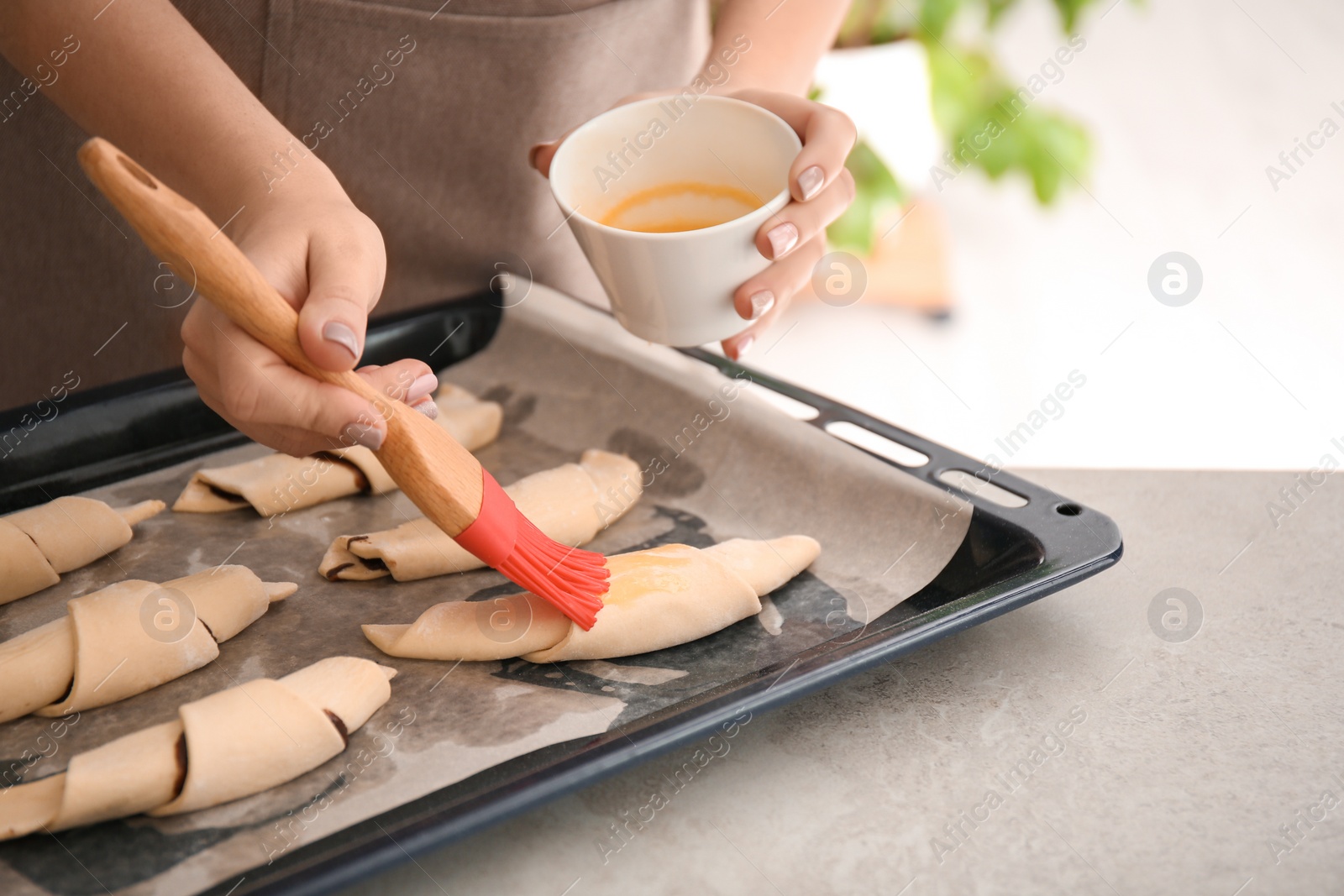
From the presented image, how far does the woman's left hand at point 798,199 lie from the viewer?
0.86m

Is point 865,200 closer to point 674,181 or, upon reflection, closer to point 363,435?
point 674,181

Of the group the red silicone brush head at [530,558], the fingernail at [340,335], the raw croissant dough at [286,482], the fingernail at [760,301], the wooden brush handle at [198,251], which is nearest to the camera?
the wooden brush handle at [198,251]

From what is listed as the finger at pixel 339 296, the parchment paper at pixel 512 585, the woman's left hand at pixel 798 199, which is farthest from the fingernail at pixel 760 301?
the finger at pixel 339 296

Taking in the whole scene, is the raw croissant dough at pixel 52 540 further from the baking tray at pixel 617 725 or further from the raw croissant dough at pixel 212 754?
the raw croissant dough at pixel 212 754

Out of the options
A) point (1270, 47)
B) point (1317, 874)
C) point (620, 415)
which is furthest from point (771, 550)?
point (1270, 47)

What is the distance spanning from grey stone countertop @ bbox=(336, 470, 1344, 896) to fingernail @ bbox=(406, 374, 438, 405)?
0.34 metres

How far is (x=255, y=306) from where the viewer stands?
26.4 inches

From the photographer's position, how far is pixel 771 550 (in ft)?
Result: 3.13

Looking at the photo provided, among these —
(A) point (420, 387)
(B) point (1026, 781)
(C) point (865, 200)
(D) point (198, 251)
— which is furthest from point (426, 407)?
(C) point (865, 200)

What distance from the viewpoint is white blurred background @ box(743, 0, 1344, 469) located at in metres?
2.37

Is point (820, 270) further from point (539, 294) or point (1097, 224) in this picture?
point (539, 294)

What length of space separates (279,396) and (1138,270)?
2.87 meters

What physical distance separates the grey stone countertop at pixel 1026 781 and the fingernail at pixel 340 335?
35 cm

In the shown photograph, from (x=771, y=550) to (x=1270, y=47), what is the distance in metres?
3.59
